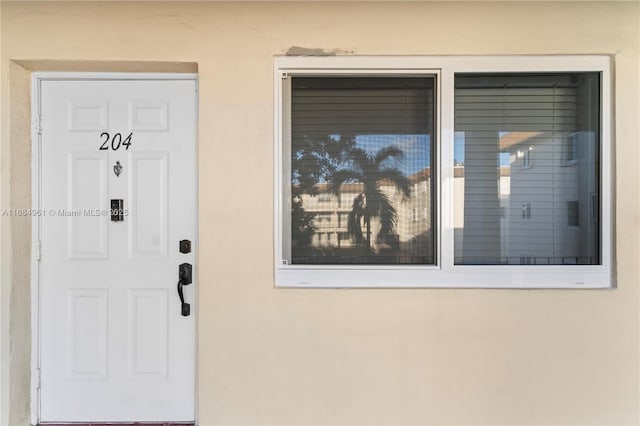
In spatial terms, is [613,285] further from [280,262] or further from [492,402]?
[280,262]

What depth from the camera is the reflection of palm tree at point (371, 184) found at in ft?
6.89

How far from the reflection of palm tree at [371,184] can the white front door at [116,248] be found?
104 cm

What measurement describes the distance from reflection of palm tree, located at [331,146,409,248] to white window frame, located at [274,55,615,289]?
239 mm

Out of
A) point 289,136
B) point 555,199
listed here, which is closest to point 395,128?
point 289,136

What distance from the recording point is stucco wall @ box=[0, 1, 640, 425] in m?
1.99

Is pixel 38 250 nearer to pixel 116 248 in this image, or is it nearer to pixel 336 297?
pixel 116 248

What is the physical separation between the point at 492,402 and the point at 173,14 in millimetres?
A: 3065

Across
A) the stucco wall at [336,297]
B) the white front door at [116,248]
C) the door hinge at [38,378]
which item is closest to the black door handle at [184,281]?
the white front door at [116,248]

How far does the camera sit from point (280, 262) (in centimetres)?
206

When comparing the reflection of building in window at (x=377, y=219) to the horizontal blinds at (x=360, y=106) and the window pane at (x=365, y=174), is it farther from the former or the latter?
the horizontal blinds at (x=360, y=106)

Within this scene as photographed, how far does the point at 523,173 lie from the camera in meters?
2.10

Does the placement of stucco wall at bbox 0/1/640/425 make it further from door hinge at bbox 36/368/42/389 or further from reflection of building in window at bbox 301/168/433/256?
reflection of building in window at bbox 301/168/433/256

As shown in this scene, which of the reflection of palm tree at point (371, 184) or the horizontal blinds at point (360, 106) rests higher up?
the horizontal blinds at point (360, 106)

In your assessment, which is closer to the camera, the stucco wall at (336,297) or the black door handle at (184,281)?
the stucco wall at (336,297)
